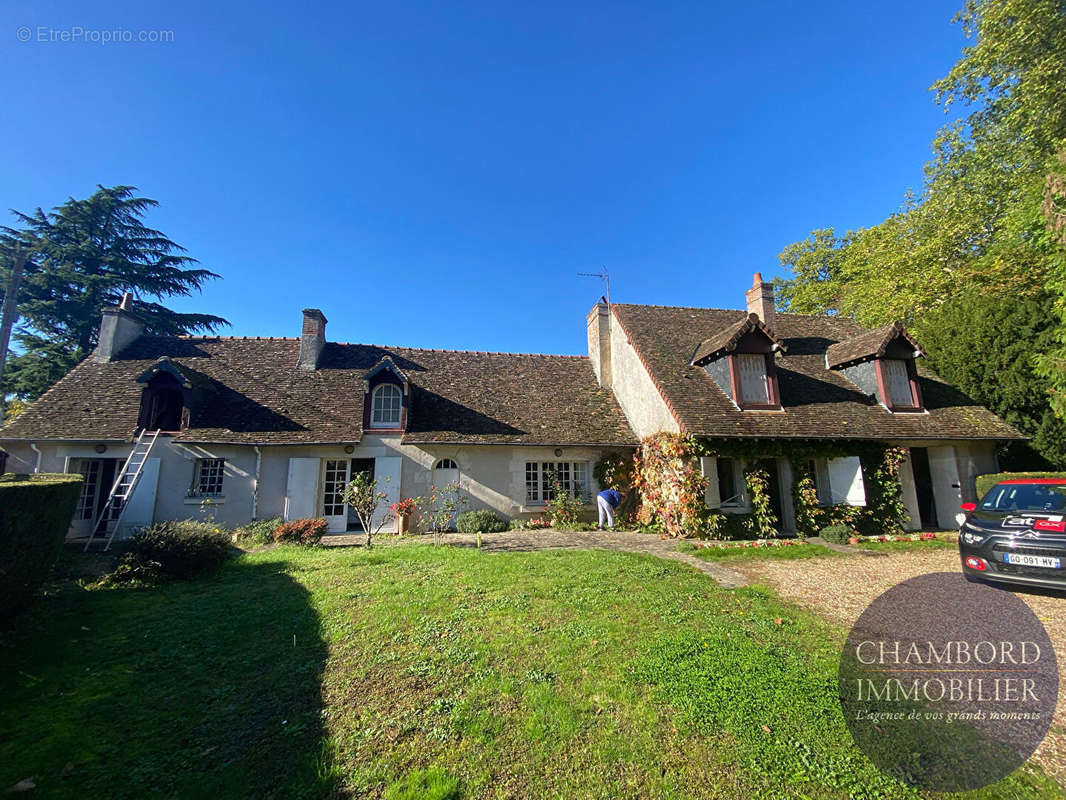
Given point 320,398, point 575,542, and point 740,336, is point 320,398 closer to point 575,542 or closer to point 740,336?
point 575,542

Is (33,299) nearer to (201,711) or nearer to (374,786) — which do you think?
(201,711)

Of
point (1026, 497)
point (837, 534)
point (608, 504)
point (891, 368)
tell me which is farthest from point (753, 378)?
point (1026, 497)

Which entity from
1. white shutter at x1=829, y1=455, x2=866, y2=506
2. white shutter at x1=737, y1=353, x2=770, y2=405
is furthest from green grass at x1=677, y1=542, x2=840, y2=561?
white shutter at x1=737, y1=353, x2=770, y2=405

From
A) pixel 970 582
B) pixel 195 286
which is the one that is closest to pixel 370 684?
pixel 970 582

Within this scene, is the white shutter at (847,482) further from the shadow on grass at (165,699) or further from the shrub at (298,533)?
the shrub at (298,533)

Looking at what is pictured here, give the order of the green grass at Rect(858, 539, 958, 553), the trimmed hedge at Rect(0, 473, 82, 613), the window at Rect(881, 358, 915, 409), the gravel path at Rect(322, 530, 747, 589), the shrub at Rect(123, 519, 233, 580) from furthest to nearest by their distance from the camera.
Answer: the window at Rect(881, 358, 915, 409) → the green grass at Rect(858, 539, 958, 553) → the gravel path at Rect(322, 530, 747, 589) → the shrub at Rect(123, 519, 233, 580) → the trimmed hedge at Rect(0, 473, 82, 613)

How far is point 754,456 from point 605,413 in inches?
197

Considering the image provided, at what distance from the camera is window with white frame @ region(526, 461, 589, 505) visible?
13.5 metres

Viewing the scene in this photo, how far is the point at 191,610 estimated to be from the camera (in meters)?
5.66

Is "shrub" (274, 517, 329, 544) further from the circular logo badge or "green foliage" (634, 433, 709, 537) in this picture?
the circular logo badge

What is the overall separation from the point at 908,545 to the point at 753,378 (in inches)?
212

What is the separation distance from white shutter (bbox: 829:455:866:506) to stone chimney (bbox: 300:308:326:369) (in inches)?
658

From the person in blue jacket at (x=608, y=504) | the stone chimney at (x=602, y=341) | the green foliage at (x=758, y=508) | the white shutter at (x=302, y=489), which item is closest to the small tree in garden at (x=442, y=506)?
the white shutter at (x=302, y=489)

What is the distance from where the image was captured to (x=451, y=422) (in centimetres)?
1362
